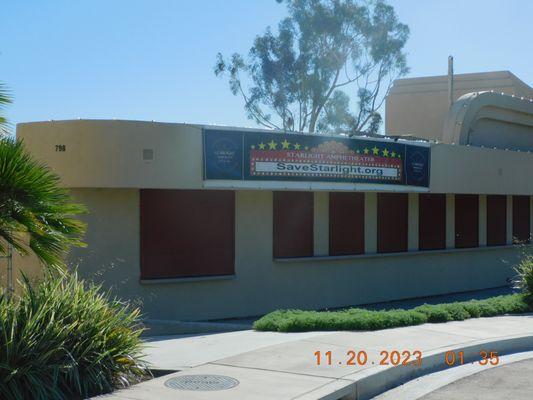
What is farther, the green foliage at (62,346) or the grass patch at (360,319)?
the grass patch at (360,319)

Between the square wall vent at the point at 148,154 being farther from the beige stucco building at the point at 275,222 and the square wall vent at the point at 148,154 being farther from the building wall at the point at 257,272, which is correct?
the building wall at the point at 257,272

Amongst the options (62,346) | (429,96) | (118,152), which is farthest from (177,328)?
(429,96)

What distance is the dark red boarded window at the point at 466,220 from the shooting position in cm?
2242

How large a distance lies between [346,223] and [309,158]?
2.87 meters

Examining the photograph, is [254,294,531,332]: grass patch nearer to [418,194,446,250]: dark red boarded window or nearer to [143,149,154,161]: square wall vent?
[143,149,154,161]: square wall vent

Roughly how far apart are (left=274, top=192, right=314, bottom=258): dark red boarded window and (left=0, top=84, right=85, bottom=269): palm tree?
9.24m

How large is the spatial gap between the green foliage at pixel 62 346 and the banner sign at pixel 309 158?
707cm

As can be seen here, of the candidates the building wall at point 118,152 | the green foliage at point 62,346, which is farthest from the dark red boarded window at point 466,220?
the green foliage at point 62,346

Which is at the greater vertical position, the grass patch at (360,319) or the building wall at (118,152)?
the building wall at (118,152)

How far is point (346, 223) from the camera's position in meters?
18.9

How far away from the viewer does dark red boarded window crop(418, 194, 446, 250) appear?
21.0 metres

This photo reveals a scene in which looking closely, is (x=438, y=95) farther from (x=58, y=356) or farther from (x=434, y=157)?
(x=58, y=356)

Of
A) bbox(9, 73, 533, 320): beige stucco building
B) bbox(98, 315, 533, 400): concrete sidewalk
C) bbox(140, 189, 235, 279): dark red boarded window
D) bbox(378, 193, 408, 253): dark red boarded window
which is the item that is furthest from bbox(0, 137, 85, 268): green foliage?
bbox(378, 193, 408, 253): dark red boarded window
